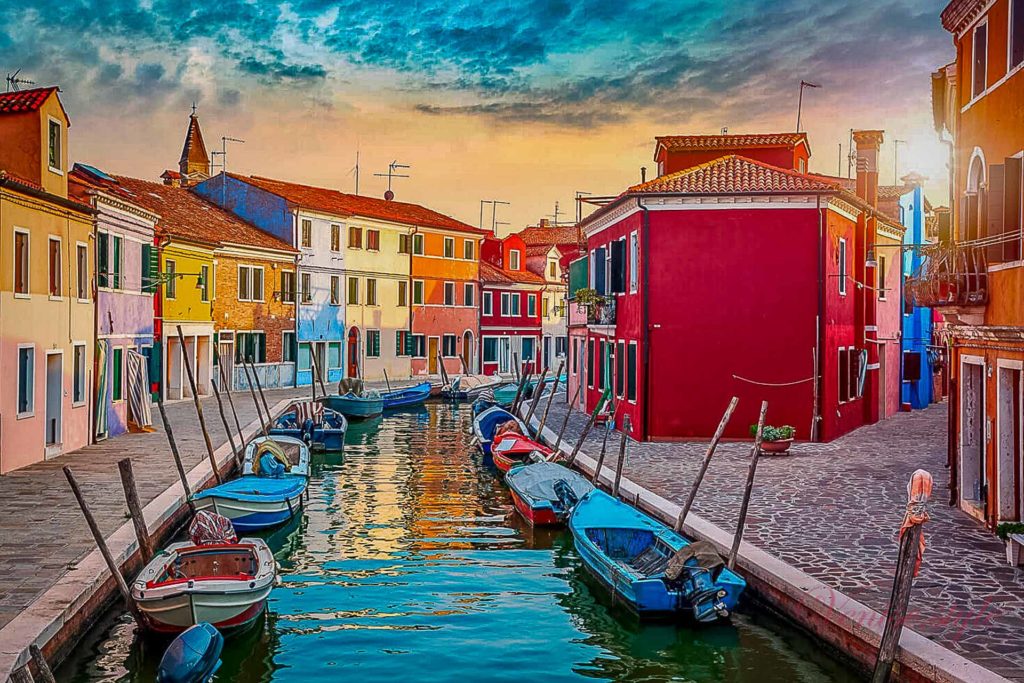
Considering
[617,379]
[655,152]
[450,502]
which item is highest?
[655,152]

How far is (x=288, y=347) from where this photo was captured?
4588cm

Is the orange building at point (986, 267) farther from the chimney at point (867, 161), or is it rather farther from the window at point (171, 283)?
the window at point (171, 283)

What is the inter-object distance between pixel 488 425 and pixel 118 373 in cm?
1008

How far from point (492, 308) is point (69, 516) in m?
45.1

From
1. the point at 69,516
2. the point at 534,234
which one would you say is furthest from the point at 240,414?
the point at 534,234

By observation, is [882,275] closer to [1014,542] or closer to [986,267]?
[986,267]

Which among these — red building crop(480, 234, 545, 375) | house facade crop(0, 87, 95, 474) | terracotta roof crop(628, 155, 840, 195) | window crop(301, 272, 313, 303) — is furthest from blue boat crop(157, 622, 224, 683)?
red building crop(480, 234, 545, 375)

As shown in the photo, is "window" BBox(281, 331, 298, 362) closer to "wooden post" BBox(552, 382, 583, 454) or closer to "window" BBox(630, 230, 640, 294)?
"wooden post" BBox(552, 382, 583, 454)

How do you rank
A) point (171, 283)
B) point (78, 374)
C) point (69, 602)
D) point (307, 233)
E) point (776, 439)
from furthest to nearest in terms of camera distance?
1. point (307, 233)
2. point (171, 283)
3. point (78, 374)
4. point (776, 439)
5. point (69, 602)

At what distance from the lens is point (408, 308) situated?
5353cm

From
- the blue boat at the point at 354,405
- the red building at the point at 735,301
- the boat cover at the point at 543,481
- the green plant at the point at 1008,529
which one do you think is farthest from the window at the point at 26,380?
the green plant at the point at 1008,529

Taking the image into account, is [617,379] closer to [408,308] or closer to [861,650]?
[861,650]

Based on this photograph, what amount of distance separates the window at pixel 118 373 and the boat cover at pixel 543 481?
12.3 m

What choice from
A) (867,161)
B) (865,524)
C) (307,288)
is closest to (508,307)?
(307,288)
